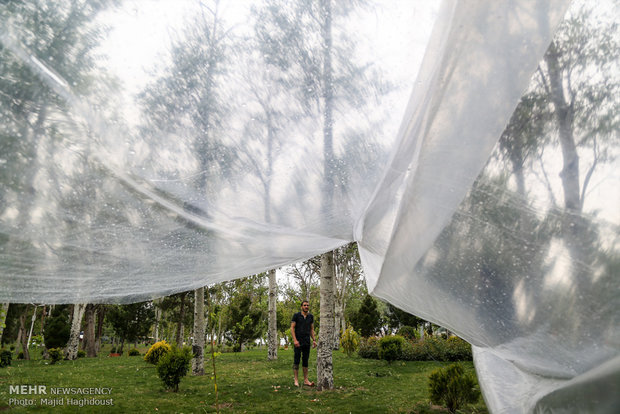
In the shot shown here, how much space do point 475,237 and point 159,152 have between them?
123cm

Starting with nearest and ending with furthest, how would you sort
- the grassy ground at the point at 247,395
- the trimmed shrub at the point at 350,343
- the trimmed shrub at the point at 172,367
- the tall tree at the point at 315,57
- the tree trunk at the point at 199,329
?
1. the tall tree at the point at 315,57
2. the grassy ground at the point at 247,395
3. the trimmed shrub at the point at 172,367
4. the tree trunk at the point at 199,329
5. the trimmed shrub at the point at 350,343

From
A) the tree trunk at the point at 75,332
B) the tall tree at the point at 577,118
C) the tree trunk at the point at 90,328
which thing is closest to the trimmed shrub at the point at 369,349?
the tree trunk at the point at 75,332

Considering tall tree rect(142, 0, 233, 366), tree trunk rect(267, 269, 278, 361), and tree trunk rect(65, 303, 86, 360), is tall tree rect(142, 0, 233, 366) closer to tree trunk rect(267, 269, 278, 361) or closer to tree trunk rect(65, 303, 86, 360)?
tree trunk rect(267, 269, 278, 361)

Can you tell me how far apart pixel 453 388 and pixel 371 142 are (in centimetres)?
477

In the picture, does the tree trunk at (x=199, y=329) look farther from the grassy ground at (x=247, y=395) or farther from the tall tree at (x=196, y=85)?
the tall tree at (x=196, y=85)

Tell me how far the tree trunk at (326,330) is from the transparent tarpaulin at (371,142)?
5.16m

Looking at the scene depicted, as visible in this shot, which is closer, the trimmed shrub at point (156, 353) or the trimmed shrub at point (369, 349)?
the trimmed shrub at point (156, 353)

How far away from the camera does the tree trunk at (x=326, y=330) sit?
22.0ft

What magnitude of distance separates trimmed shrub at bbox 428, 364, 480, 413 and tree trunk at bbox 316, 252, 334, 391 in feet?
6.70

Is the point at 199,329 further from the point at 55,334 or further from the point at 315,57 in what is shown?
the point at 55,334

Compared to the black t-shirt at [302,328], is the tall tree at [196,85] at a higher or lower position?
higher

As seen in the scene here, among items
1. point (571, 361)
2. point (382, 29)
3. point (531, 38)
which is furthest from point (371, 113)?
point (571, 361)

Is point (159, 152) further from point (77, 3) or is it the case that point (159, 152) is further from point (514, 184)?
point (514, 184)

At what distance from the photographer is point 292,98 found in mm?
1427
